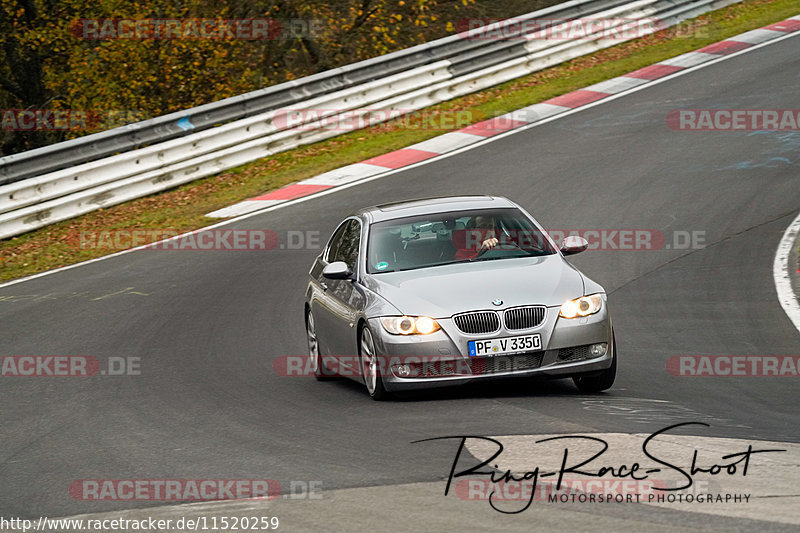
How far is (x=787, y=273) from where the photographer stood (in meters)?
12.5

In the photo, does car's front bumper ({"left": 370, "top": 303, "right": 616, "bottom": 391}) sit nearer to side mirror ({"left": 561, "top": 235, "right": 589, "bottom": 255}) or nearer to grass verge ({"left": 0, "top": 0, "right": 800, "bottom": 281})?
side mirror ({"left": 561, "top": 235, "right": 589, "bottom": 255})

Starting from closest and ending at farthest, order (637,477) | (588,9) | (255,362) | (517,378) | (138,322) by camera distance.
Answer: (637,477) → (517,378) → (255,362) → (138,322) → (588,9)

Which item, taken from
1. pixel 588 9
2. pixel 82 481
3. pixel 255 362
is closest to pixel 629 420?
pixel 82 481

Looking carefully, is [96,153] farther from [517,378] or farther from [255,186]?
[517,378]

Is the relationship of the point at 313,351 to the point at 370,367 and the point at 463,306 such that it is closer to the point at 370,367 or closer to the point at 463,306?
the point at 370,367

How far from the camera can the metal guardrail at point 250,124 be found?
18016 mm

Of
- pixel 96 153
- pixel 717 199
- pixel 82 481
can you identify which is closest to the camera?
pixel 82 481

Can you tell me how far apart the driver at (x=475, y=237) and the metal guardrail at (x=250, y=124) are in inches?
398

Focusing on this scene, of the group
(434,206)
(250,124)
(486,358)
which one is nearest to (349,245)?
(434,206)

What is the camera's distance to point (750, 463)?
599 cm

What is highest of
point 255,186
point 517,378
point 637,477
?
point 637,477

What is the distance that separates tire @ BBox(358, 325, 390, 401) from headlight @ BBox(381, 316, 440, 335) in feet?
0.75

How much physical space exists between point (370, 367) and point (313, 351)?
1.96m

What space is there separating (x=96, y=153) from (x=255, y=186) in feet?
8.90
